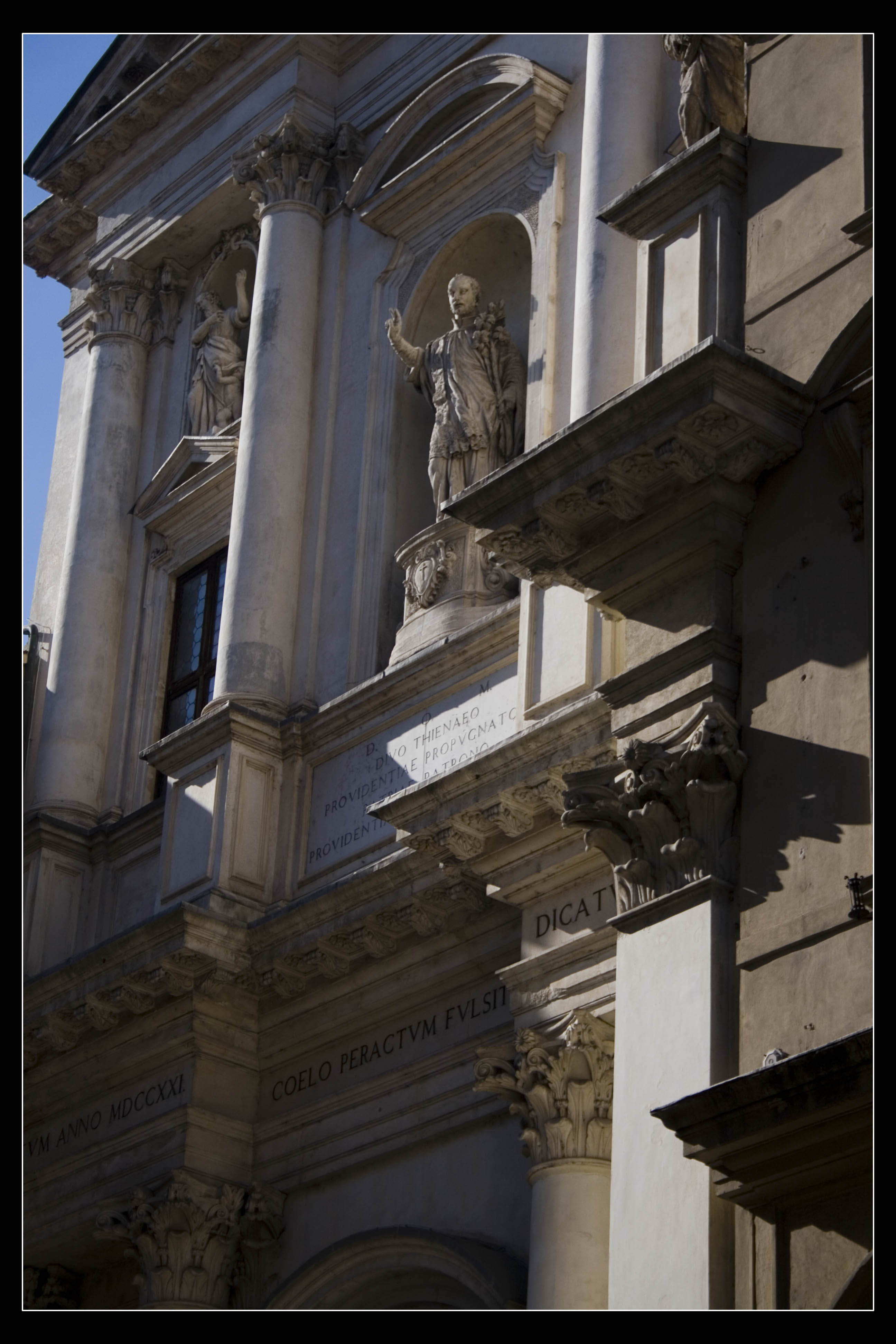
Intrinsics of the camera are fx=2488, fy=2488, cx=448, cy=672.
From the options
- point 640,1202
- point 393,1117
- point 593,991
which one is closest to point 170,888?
point 393,1117

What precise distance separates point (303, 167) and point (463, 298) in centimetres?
251

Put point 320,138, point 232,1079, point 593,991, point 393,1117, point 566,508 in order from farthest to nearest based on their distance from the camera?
point 320,138, point 232,1079, point 393,1117, point 593,991, point 566,508

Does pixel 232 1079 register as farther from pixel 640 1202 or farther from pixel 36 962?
pixel 640 1202

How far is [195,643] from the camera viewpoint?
18.3 meters

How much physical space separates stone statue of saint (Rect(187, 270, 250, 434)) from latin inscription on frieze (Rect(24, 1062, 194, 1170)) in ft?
17.9

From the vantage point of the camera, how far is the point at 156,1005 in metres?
15.2

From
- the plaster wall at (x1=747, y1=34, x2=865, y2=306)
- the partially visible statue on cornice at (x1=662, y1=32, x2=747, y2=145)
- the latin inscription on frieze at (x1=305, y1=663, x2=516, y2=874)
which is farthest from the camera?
the latin inscription on frieze at (x1=305, y1=663, x2=516, y2=874)

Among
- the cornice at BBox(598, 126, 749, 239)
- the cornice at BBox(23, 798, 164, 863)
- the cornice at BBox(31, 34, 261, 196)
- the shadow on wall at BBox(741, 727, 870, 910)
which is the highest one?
the cornice at BBox(31, 34, 261, 196)

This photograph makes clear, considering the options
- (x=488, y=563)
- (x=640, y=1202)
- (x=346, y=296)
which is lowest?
(x=640, y=1202)

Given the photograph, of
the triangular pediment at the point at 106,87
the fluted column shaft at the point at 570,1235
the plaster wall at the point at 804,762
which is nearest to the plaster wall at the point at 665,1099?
the plaster wall at the point at 804,762

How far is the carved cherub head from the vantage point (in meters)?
16.2

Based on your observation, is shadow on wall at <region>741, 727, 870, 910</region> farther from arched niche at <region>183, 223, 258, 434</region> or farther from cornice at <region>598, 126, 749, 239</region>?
arched niche at <region>183, 223, 258, 434</region>

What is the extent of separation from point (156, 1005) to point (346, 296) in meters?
5.42

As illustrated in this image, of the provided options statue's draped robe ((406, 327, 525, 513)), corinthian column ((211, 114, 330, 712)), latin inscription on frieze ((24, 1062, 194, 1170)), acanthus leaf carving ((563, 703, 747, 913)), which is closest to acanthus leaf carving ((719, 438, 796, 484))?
acanthus leaf carving ((563, 703, 747, 913))
